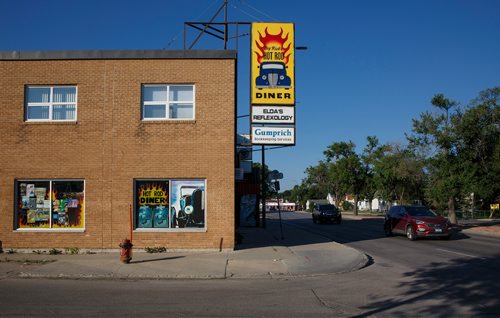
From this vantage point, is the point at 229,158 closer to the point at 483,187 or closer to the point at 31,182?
the point at 31,182

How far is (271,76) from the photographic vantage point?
18.1 metres

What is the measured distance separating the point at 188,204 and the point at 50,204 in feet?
15.0

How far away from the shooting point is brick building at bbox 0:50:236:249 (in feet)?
53.9

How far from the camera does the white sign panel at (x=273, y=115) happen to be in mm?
18016

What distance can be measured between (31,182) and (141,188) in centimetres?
369

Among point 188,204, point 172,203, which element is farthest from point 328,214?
point 172,203

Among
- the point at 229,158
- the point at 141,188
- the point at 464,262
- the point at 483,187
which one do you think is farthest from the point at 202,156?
the point at 483,187

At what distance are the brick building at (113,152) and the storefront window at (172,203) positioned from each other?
3cm

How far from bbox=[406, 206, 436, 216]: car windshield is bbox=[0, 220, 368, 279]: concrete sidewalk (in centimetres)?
766

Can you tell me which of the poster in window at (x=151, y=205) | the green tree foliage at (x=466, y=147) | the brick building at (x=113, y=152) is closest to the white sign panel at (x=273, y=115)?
the brick building at (x=113, y=152)

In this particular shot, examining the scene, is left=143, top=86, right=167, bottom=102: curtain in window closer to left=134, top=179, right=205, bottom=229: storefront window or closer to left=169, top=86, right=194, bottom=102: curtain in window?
left=169, top=86, right=194, bottom=102: curtain in window

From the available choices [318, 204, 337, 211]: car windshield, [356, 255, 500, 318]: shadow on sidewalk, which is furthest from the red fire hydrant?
[318, 204, 337, 211]: car windshield

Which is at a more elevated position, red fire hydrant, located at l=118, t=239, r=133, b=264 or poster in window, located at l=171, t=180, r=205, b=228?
poster in window, located at l=171, t=180, r=205, b=228

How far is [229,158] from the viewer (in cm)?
1656
